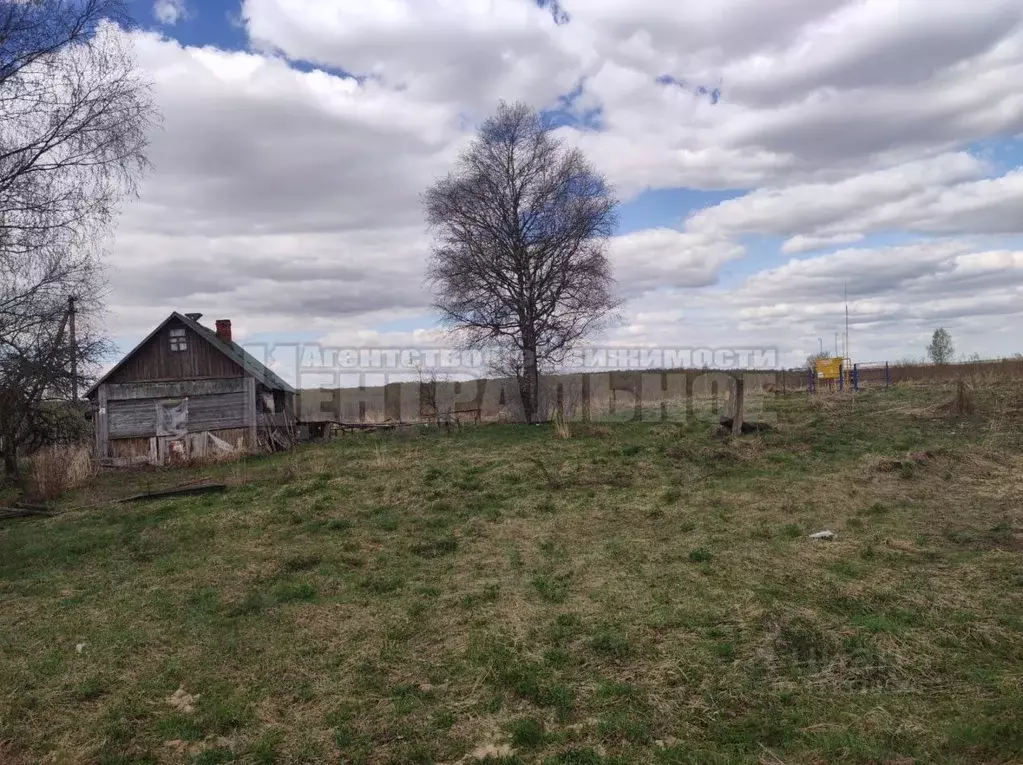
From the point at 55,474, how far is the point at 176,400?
21.8 feet

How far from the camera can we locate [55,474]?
1555 centimetres

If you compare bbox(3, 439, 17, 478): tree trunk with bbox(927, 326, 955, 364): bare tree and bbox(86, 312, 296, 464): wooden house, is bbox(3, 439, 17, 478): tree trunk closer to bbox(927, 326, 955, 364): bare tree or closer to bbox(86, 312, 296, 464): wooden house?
bbox(86, 312, 296, 464): wooden house

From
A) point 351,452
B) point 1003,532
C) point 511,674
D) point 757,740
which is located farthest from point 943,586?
point 351,452

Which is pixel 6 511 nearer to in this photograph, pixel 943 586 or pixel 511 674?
pixel 511 674

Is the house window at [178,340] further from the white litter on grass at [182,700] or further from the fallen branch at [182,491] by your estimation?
the white litter on grass at [182,700]

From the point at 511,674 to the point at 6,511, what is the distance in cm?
1248

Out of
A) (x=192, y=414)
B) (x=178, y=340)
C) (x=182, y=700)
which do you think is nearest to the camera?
(x=182, y=700)

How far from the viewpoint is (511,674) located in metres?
5.00

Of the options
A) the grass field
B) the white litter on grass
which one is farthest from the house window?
the white litter on grass

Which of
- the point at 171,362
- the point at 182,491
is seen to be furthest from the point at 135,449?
the point at 182,491

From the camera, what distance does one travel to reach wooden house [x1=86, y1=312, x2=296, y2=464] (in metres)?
21.5

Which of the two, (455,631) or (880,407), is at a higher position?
(880,407)

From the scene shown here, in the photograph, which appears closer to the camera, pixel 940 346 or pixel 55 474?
pixel 55 474

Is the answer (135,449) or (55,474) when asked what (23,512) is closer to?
(55,474)
